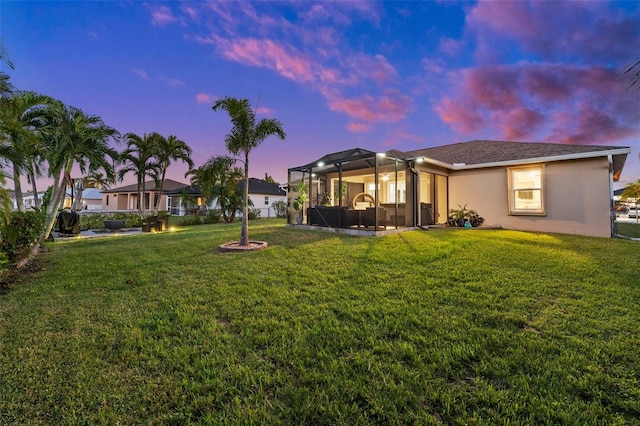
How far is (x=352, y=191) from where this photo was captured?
14.9 meters

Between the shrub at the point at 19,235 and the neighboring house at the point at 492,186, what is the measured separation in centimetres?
831

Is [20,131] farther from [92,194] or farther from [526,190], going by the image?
[92,194]

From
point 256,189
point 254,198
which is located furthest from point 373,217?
point 256,189

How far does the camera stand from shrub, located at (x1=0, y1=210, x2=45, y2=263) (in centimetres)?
547

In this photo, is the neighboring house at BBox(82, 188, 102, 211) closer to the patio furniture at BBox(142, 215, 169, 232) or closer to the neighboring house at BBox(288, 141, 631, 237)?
the patio furniture at BBox(142, 215, 169, 232)

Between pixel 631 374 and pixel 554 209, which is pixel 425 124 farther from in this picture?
pixel 631 374

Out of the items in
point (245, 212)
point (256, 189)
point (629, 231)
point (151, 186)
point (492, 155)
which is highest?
point (151, 186)

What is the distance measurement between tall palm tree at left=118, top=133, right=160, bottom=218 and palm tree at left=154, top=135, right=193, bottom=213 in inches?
12.7

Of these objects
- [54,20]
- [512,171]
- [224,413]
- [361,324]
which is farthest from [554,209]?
[54,20]

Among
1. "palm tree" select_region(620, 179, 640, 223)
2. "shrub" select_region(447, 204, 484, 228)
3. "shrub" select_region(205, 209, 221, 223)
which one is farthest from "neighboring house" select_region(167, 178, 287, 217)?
"palm tree" select_region(620, 179, 640, 223)

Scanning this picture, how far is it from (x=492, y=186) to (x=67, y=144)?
1517cm

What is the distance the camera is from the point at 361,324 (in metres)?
2.96

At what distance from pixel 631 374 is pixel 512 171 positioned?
10.1 metres

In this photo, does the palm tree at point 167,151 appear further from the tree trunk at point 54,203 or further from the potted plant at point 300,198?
the potted plant at point 300,198
